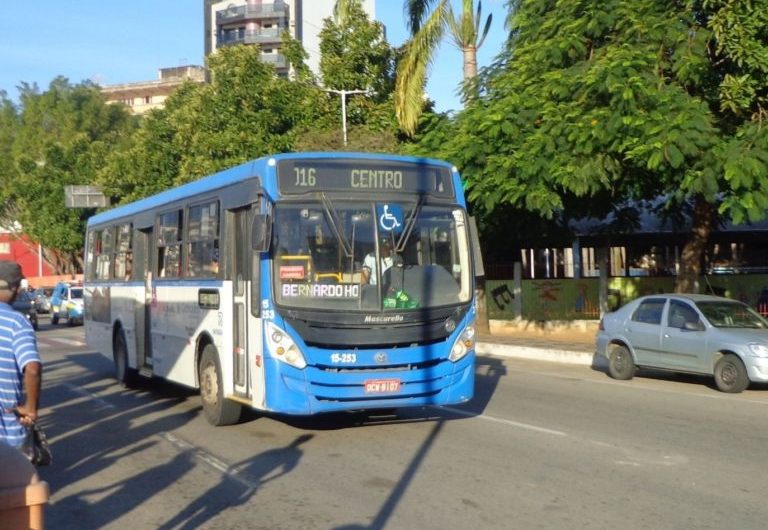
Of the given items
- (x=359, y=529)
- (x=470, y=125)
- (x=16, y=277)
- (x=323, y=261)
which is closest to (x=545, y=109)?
(x=470, y=125)

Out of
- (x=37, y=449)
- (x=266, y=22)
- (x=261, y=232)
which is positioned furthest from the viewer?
(x=266, y=22)

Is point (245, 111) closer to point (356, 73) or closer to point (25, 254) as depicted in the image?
point (356, 73)

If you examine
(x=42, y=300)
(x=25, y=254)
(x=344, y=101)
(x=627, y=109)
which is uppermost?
(x=344, y=101)

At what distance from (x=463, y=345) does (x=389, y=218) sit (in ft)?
5.60

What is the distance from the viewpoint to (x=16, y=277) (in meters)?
5.92

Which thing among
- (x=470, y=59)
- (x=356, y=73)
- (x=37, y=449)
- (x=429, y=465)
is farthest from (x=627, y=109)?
(x=356, y=73)

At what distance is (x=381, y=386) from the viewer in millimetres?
10562

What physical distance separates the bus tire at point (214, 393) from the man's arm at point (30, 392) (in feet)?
19.9

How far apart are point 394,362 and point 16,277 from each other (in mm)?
5382

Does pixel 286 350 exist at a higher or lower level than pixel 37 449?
higher

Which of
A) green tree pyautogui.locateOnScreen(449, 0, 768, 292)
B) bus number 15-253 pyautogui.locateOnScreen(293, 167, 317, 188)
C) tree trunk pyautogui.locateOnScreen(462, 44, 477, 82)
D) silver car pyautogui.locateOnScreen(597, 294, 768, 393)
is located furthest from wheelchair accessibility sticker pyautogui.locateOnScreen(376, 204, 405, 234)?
tree trunk pyautogui.locateOnScreen(462, 44, 477, 82)

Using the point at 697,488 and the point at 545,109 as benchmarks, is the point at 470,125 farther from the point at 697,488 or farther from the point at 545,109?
the point at 697,488

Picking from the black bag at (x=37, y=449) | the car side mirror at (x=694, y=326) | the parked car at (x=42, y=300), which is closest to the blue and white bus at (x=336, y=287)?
the black bag at (x=37, y=449)

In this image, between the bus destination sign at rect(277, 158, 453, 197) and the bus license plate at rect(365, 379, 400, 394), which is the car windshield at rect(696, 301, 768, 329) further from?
the bus license plate at rect(365, 379, 400, 394)
